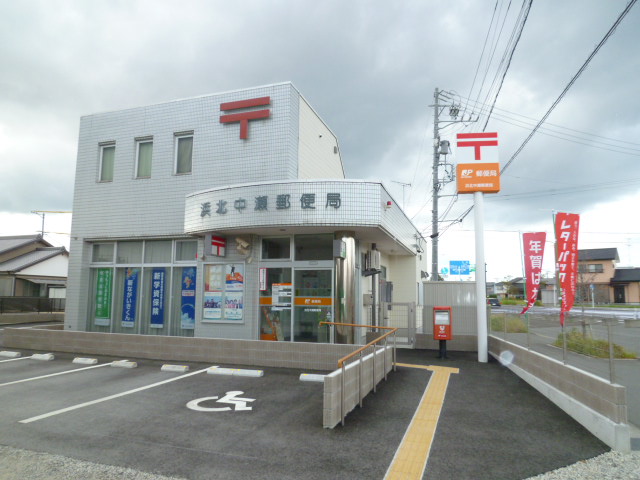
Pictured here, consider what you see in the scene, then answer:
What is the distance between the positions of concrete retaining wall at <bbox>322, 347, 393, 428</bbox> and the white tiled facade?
357cm

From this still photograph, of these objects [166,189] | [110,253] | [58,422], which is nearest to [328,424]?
[58,422]

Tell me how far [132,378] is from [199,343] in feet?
6.42

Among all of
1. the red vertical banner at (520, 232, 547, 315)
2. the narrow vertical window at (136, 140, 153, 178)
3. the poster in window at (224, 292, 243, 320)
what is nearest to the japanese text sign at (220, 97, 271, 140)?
the narrow vertical window at (136, 140, 153, 178)

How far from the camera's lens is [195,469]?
4.50 metres

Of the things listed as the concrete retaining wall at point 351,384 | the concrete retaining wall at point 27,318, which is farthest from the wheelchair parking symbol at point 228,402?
the concrete retaining wall at point 27,318

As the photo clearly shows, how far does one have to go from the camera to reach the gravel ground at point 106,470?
434 cm

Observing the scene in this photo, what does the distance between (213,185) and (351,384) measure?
8382 millimetres

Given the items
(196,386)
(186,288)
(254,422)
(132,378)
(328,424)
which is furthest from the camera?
(186,288)

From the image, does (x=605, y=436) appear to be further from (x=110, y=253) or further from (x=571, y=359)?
(x=110, y=253)

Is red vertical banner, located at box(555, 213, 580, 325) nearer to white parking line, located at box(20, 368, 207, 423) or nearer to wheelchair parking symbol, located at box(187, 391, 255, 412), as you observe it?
wheelchair parking symbol, located at box(187, 391, 255, 412)

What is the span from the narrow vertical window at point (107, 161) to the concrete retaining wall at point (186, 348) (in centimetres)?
546

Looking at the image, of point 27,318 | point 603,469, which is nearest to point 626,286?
point 603,469

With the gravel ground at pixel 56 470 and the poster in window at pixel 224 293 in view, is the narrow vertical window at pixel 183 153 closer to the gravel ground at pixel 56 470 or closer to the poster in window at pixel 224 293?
the poster in window at pixel 224 293

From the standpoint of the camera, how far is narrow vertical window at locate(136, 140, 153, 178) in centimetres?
1414
